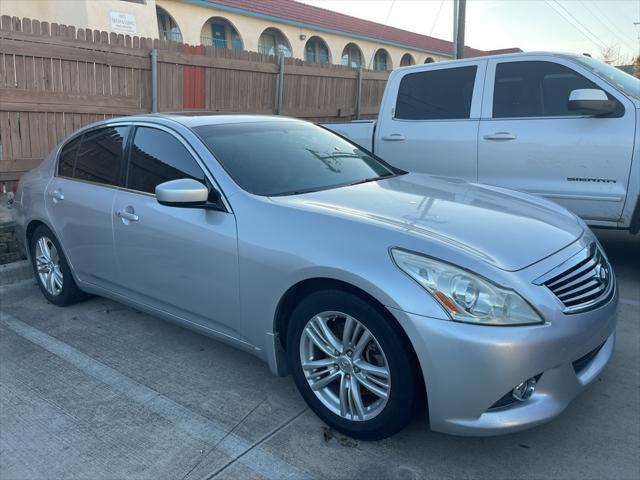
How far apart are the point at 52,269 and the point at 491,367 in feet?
12.5

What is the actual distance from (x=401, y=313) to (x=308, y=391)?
0.78 m

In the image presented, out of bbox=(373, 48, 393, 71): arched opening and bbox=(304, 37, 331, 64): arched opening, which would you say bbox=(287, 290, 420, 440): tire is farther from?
bbox=(373, 48, 393, 71): arched opening

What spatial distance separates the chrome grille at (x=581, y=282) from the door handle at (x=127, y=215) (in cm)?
248

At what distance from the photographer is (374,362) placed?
2664 millimetres

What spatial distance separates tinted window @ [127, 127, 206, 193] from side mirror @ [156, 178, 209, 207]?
0.19 meters

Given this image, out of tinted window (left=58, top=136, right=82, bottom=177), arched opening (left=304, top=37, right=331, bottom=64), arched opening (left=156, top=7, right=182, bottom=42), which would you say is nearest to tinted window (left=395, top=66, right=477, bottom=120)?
tinted window (left=58, top=136, right=82, bottom=177)

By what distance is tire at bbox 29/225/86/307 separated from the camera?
14.7 ft

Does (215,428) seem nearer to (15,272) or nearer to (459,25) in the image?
(15,272)

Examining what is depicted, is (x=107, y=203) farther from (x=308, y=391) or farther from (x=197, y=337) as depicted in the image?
(x=308, y=391)

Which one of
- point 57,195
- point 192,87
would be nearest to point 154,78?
point 192,87

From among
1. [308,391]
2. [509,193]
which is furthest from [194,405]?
[509,193]

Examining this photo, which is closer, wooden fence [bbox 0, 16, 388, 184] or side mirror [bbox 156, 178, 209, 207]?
side mirror [bbox 156, 178, 209, 207]

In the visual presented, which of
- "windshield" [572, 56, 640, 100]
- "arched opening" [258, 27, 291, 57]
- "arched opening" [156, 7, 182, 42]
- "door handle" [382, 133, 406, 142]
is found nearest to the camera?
"windshield" [572, 56, 640, 100]

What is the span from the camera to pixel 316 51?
24875 mm
